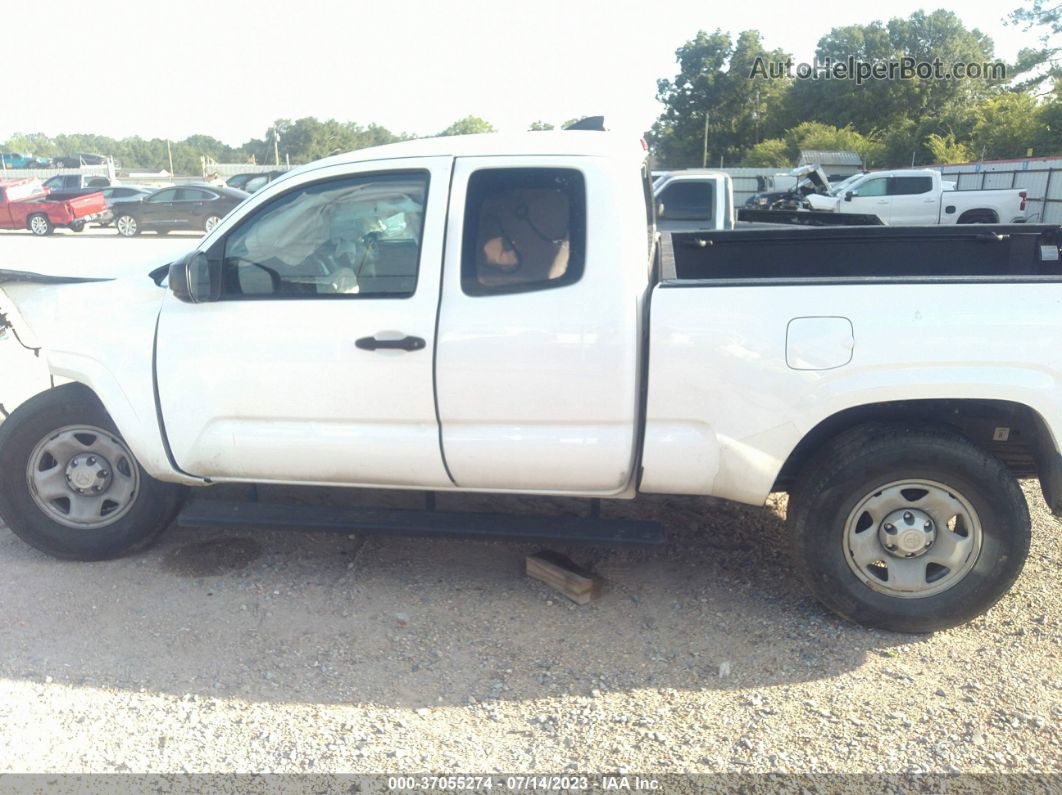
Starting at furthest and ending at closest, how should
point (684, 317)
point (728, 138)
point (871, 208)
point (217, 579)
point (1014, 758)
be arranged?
1. point (728, 138)
2. point (871, 208)
3. point (217, 579)
4. point (684, 317)
5. point (1014, 758)

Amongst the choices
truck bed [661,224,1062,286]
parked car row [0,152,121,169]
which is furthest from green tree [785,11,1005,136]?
truck bed [661,224,1062,286]

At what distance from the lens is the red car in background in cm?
2722

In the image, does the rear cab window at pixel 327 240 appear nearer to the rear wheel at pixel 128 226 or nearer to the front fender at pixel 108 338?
the front fender at pixel 108 338

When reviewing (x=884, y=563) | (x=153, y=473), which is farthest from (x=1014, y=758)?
(x=153, y=473)

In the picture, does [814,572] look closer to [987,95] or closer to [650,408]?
[650,408]

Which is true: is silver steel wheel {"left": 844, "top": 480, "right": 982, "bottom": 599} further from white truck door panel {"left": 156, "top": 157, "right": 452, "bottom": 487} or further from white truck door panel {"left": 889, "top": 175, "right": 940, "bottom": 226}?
white truck door panel {"left": 889, "top": 175, "right": 940, "bottom": 226}

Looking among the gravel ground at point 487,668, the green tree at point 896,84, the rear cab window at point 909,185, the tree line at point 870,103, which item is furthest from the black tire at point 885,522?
the green tree at point 896,84

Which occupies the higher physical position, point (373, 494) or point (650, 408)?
point (650, 408)

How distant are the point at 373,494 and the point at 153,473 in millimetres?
1270

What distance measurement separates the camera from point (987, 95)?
56.5 m

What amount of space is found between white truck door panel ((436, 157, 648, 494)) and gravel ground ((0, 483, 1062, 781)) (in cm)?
72

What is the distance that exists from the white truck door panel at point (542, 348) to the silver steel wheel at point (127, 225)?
25890mm

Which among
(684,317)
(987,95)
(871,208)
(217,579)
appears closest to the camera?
(684,317)

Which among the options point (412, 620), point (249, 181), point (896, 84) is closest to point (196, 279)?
point (412, 620)
